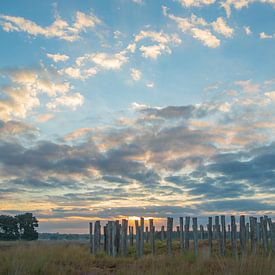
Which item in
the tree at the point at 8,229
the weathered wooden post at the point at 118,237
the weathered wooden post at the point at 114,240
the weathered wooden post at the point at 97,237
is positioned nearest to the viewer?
the weathered wooden post at the point at 114,240

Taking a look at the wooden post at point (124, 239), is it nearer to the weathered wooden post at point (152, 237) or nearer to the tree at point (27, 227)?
the weathered wooden post at point (152, 237)

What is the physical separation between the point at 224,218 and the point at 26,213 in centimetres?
3286

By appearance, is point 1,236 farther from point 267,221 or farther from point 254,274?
point 254,274

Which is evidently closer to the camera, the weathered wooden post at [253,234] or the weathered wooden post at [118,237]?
the weathered wooden post at [253,234]

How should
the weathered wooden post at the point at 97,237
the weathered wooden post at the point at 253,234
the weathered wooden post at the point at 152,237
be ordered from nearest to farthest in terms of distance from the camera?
the weathered wooden post at the point at 253,234
the weathered wooden post at the point at 152,237
the weathered wooden post at the point at 97,237

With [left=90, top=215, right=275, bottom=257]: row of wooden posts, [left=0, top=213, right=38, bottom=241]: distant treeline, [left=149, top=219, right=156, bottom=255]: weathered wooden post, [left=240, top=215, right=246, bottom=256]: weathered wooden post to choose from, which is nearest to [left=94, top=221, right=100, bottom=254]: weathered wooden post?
[left=90, top=215, right=275, bottom=257]: row of wooden posts

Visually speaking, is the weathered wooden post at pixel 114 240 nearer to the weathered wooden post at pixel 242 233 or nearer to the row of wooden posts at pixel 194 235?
the row of wooden posts at pixel 194 235

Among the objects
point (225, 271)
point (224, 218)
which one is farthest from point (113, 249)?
point (225, 271)

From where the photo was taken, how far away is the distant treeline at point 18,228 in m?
42.5

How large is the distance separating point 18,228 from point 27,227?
3.50 ft

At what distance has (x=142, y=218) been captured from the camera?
1850 cm

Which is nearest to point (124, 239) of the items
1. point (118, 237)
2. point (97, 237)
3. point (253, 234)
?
point (118, 237)

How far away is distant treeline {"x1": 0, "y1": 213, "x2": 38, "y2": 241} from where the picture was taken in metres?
42.5

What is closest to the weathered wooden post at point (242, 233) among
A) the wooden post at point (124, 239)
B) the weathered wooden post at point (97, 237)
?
the wooden post at point (124, 239)
